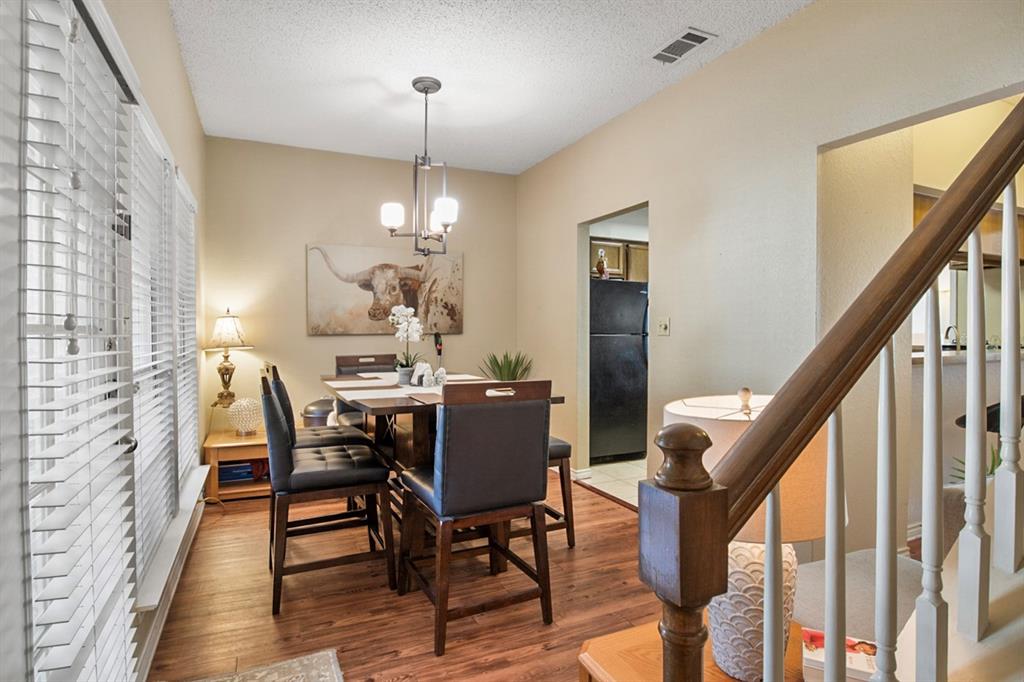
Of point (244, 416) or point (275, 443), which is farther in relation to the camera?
point (244, 416)

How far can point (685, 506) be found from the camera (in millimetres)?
583

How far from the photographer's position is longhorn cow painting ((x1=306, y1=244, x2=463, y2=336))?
4766 mm

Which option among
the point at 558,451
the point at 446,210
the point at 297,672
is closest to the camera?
the point at 297,672

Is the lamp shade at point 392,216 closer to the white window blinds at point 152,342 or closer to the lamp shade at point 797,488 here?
the white window blinds at point 152,342

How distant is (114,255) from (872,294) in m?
1.87

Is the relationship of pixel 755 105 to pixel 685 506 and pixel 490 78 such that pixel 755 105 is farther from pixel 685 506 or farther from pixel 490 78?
pixel 685 506

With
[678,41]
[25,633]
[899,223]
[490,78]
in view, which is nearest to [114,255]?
[25,633]

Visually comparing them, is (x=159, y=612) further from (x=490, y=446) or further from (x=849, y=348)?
(x=849, y=348)

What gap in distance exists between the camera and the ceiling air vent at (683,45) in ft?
9.46

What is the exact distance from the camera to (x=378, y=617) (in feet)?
7.63

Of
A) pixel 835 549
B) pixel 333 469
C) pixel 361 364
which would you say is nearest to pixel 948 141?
pixel 835 549

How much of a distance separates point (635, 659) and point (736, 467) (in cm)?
72

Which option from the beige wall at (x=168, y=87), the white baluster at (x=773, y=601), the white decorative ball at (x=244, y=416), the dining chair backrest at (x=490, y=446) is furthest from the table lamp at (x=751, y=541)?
the white decorative ball at (x=244, y=416)

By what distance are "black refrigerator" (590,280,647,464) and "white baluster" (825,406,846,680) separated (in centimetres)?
403
